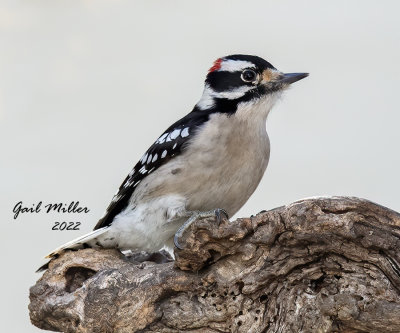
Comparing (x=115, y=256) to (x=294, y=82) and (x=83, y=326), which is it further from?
(x=294, y=82)

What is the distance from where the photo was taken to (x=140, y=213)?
555cm

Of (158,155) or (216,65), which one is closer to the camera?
(158,155)

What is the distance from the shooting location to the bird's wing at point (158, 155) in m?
5.50

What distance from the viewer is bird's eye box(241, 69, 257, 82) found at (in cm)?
555

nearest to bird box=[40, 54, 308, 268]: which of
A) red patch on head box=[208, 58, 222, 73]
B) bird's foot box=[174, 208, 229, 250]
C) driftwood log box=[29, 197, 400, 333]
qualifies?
red patch on head box=[208, 58, 222, 73]

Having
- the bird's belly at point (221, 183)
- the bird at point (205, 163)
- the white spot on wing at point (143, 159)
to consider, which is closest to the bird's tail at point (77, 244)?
the bird at point (205, 163)

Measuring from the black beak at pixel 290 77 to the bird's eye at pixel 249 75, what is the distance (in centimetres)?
20

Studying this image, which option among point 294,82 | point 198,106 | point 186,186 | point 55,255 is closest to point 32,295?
point 55,255

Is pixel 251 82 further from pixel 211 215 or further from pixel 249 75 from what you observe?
pixel 211 215

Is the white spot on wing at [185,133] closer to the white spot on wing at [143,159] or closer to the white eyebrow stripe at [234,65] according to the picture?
the white spot on wing at [143,159]

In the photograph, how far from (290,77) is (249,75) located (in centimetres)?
31

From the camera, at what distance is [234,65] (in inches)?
221

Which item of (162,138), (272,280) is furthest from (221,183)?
(272,280)

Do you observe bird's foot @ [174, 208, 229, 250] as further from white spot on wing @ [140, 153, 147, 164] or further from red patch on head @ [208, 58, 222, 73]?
red patch on head @ [208, 58, 222, 73]
